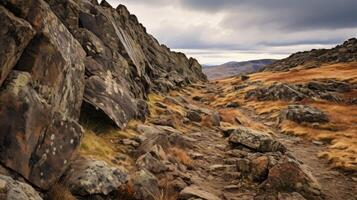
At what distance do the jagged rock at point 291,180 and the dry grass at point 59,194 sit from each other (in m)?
8.69

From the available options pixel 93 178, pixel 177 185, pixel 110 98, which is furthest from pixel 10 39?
pixel 110 98

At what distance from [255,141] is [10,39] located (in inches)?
614

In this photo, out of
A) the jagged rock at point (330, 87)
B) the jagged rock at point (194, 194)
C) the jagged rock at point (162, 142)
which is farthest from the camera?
the jagged rock at point (330, 87)

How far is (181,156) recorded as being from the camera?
1731 cm

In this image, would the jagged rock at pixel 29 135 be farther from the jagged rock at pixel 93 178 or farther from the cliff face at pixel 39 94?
the jagged rock at pixel 93 178

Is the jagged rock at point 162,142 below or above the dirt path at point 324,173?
above

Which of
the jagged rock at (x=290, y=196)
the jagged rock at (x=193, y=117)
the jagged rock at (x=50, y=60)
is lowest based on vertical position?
the jagged rock at (x=290, y=196)

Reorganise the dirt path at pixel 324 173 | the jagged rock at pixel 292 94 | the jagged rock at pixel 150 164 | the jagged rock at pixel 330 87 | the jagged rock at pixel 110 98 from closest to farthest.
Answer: the jagged rock at pixel 150 164 < the dirt path at pixel 324 173 < the jagged rock at pixel 110 98 < the jagged rock at pixel 292 94 < the jagged rock at pixel 330 87

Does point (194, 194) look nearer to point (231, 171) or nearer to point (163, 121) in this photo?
point (231, 171)

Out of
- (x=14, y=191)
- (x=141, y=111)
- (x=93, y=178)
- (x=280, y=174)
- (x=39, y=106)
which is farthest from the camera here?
(x=141, y=111)

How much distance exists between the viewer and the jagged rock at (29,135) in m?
9.22

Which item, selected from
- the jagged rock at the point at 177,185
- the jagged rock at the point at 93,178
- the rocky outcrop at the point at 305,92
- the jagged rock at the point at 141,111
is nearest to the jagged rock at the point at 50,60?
the jagged rock at the point at 93,178

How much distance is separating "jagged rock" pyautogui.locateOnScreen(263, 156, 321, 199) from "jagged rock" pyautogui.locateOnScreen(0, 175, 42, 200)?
10.3m

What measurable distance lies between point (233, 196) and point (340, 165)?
34.2ft
